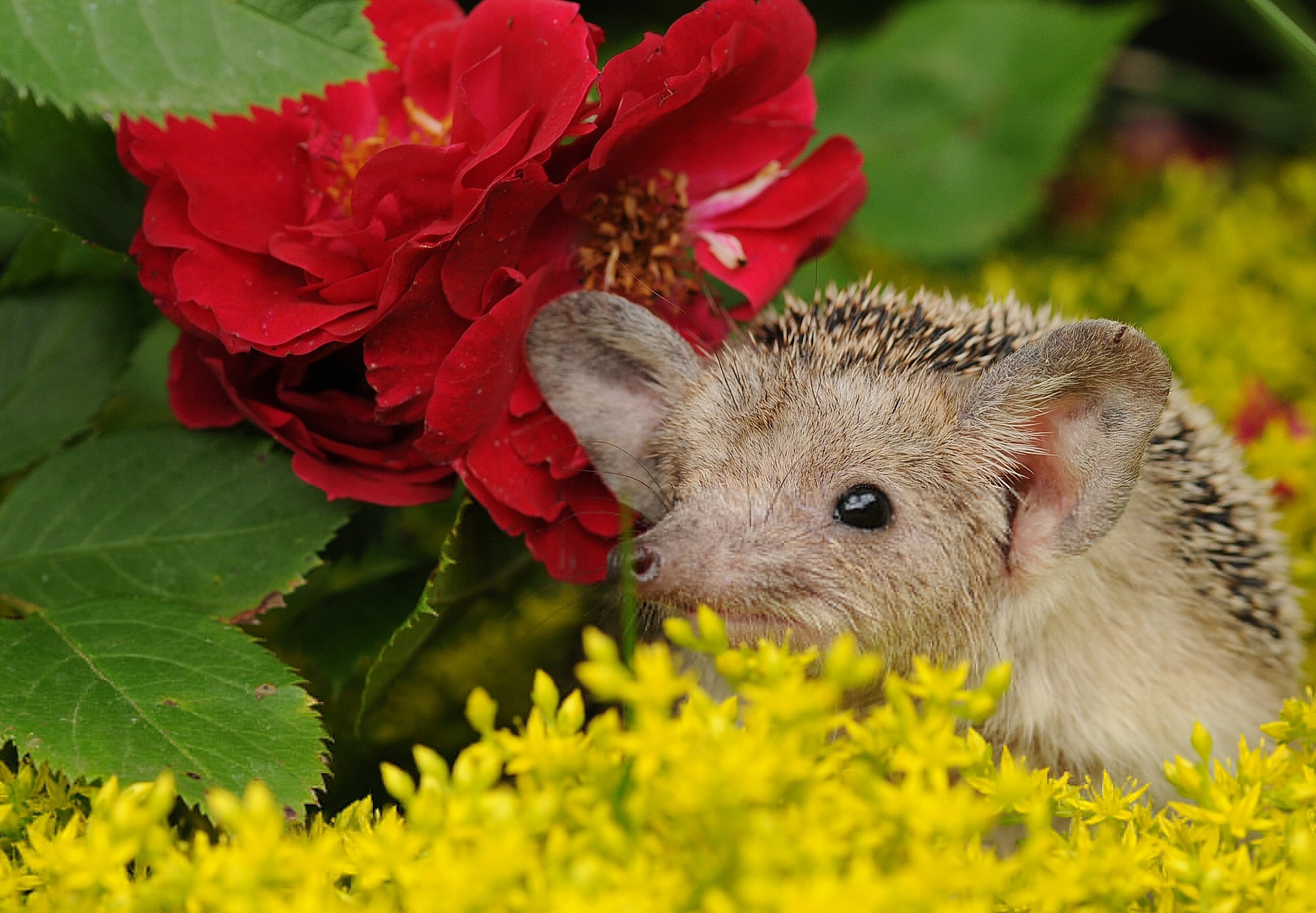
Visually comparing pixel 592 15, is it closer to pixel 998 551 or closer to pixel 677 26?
pixel 677 26

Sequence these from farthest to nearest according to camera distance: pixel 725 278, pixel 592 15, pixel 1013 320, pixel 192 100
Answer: pixel 592 15
pixel 1013 320
pixel 725 278
pixel 192 100

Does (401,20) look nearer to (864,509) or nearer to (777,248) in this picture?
(777,248)

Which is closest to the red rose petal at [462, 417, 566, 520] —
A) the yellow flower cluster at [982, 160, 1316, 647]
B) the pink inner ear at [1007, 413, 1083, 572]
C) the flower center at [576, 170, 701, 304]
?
the flower center at [576, 170, 701, 304]

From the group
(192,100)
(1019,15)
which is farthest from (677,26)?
(1019,15)

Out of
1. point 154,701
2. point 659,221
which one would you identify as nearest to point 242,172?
point 659,221

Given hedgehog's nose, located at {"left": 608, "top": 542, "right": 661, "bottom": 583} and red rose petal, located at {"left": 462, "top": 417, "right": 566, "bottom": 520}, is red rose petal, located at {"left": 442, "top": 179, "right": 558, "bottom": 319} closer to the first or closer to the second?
red rose petal, located at {"left": 462, "top": 417, "right": 566, "bottom": 520}

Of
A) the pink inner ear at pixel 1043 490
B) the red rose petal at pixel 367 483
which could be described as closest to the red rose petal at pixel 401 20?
the red rose petal at pixel 367 483
